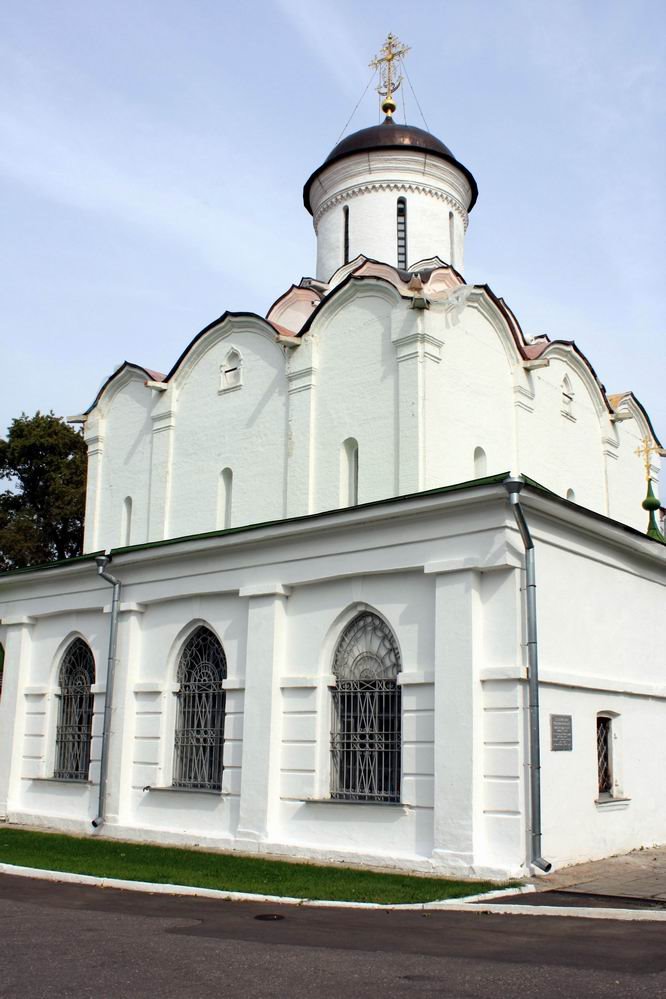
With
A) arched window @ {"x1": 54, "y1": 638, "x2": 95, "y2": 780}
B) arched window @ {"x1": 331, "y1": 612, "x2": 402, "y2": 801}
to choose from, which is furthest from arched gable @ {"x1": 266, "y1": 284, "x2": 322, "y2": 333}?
arched window @ {"x1": 331, "y1": 612, "x2": 402, "y2": 801}

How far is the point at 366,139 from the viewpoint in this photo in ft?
65.3

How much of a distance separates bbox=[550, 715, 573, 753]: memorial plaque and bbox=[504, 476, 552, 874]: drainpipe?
40 centimetres

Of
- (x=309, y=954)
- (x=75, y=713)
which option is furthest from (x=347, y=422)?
(x=309, y=954)

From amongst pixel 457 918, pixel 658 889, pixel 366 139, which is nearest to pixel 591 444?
pixel 366 139

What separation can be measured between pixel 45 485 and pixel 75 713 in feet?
57.6

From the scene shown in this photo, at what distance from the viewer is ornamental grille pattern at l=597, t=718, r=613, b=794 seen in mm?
12297

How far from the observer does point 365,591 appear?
12.4 meters

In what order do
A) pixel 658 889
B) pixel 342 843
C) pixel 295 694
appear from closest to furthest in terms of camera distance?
pixel 658 889 → pixel 342 843 → pixel 295 694

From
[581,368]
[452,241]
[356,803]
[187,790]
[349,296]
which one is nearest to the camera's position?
[356,803]

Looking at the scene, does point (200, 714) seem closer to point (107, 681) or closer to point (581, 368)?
point (107, 681)

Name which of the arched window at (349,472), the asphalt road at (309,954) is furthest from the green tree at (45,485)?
the asphalt road at (309,954)

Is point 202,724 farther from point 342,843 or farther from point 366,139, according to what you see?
point 366,139

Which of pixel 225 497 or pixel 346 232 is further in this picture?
pixel 346 232

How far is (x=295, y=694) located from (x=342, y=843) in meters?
1.93
